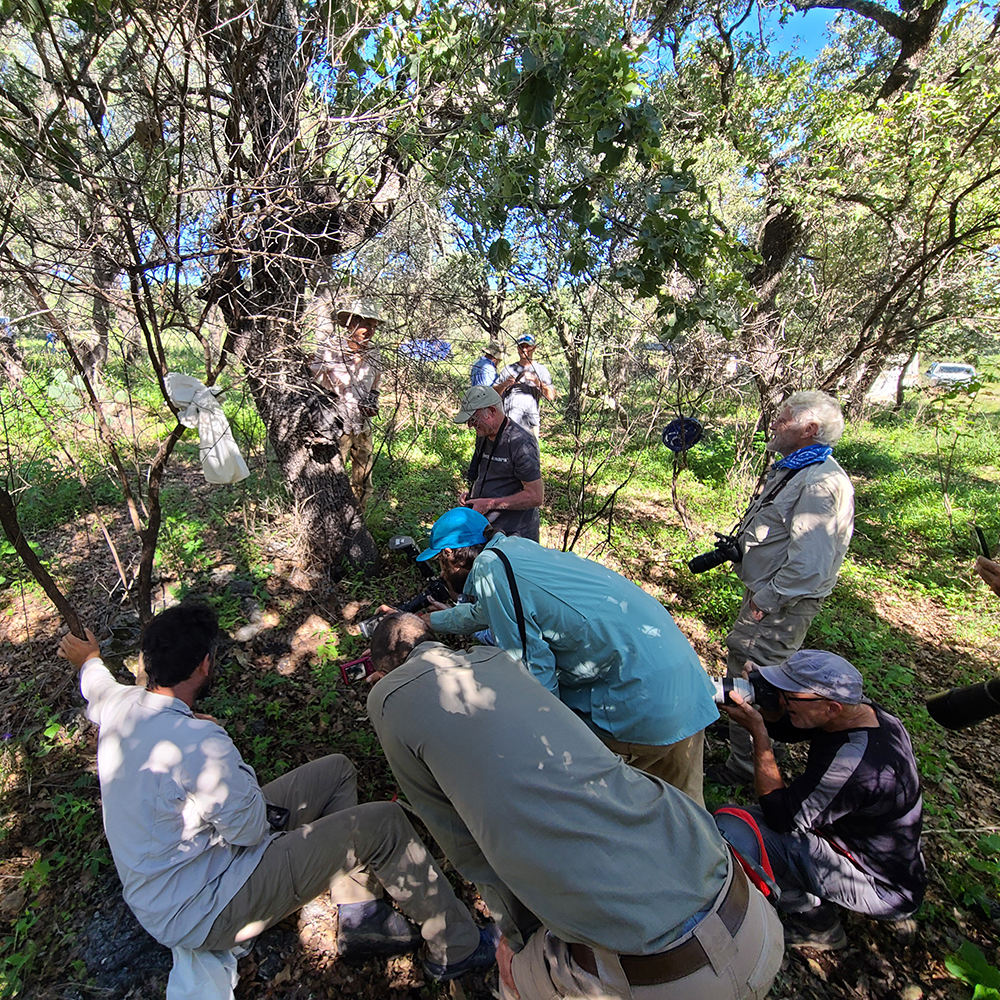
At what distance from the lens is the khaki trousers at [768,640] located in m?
2.94

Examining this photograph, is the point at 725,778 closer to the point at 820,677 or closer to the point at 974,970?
the point at 974,970

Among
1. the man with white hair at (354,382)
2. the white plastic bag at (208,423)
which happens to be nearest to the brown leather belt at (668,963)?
the white plastic bag at (208,423)

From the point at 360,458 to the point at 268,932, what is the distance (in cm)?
375

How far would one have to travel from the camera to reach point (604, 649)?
2.03 meters

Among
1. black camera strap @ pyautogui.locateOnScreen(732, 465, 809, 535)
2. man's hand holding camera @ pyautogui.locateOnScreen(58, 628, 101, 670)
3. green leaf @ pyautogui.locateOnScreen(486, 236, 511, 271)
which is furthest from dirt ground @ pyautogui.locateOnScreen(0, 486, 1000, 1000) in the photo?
green leaf @ pyautogui.locateOnScreen(486, 236, 511, 271)

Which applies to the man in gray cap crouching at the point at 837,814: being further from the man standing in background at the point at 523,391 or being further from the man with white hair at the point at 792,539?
the man standing in background at the point at 523,391

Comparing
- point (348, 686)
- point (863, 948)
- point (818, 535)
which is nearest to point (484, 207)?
point (818, 535)

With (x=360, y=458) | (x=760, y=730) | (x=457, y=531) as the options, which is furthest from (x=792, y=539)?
(x=360, y=458)

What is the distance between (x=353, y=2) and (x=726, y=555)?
376 cm

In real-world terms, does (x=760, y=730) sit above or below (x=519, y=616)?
below

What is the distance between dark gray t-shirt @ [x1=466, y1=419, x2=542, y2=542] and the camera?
367 centimetres

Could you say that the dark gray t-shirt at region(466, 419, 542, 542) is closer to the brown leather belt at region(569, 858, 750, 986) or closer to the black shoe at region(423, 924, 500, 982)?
the black shoe at region(423, 924, 500, 982)

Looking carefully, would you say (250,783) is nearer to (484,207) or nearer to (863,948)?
(484,207)

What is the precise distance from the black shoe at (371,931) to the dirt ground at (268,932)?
0.09 meters
